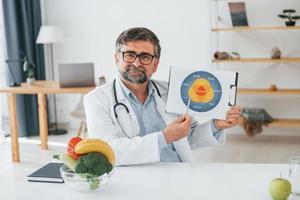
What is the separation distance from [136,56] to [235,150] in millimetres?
2837

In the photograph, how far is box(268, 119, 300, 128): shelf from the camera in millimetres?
4867

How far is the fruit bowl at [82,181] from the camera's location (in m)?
1.60

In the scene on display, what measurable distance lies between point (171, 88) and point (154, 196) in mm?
566

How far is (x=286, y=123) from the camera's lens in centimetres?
492

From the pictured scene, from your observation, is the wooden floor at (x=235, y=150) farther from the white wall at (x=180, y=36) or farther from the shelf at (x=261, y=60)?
the shelf at (x=261, y=60)

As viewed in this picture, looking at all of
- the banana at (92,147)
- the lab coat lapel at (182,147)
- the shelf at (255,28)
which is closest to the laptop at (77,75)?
the shelf at (255,28)

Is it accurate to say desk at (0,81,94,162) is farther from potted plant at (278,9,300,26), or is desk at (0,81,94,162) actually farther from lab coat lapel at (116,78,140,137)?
potted plant at (278,9,300,26)

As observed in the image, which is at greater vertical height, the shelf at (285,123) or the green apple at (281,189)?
the green apple at (281,189)

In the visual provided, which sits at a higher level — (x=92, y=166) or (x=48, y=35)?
(x=48, y=35)

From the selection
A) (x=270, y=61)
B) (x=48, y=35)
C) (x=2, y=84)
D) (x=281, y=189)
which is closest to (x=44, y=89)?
(x=48, y=35)

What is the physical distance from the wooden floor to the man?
2.21 m

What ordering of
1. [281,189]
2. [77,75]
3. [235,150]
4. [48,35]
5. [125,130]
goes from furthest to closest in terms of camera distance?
[48,35]
[235,150]
[77,75]
[125,130]
[281,189]

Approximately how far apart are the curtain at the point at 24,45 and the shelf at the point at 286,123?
113 inches

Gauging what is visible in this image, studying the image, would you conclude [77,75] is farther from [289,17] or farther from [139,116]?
[289,17]
